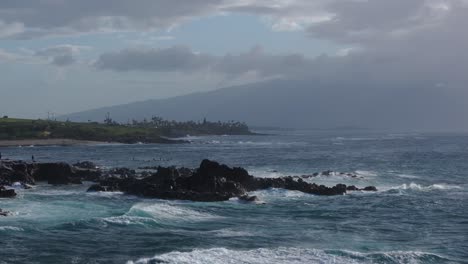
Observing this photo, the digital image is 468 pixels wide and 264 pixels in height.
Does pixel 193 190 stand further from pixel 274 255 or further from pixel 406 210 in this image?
pixel 274 255

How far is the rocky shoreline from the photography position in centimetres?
5538

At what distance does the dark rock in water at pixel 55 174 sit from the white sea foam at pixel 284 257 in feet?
129

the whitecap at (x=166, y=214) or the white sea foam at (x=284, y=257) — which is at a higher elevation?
the whitecap at (x=166, y=214)

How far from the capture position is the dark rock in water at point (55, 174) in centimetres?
6950

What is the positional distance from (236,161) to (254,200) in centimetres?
5624

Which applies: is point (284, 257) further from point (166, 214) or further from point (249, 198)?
point (249, 198)

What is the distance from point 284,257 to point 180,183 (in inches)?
1073

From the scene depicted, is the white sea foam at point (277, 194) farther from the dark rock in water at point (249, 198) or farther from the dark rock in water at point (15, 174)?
the dark rock in water at point (15, 174)

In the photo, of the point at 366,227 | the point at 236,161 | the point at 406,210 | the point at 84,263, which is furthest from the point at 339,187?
the point at 236,161

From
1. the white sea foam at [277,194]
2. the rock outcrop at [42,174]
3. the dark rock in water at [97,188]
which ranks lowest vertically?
the white sea foam at [277,194]

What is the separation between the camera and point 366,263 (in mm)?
31984

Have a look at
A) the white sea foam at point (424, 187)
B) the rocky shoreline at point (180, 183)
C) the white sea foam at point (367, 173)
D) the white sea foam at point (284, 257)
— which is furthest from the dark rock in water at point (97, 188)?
the white sea foam at point (367, 173)

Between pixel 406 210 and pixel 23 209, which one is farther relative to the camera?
pixel 406 210

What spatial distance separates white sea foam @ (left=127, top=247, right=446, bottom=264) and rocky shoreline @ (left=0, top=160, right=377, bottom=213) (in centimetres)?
1985
